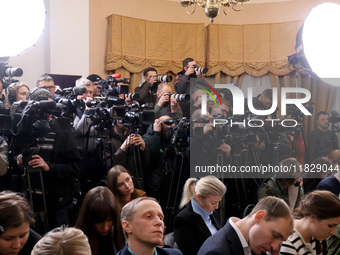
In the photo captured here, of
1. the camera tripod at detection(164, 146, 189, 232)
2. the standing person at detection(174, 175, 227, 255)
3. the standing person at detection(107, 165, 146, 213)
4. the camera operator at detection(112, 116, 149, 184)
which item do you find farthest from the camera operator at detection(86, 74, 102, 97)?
the standing person at detection(174, 175, 227, 255)

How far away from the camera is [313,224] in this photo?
2844mm

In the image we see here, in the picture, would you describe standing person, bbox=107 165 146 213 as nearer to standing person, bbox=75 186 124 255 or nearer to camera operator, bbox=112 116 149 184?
standing person, bbox=75 186 124 255

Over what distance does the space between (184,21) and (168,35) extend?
49cm

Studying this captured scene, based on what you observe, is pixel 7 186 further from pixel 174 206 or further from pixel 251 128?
pixel 251 128

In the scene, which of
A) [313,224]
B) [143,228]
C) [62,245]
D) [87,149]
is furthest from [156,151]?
[62,245]

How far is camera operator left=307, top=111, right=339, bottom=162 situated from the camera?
5.57 metres

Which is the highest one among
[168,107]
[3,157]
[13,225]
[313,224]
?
[168,107]

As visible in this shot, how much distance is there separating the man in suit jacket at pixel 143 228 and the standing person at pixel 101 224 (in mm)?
519

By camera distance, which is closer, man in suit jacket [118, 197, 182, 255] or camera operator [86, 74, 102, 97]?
man in suit jacket [118, 197, 182, 255]

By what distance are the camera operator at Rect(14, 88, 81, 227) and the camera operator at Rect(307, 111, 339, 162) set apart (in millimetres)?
2631

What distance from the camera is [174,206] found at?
465cm

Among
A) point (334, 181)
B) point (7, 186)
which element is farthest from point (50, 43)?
point (334, 181)

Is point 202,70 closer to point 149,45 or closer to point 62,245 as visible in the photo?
point 149,45

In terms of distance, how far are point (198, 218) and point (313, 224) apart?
2.81 feet
